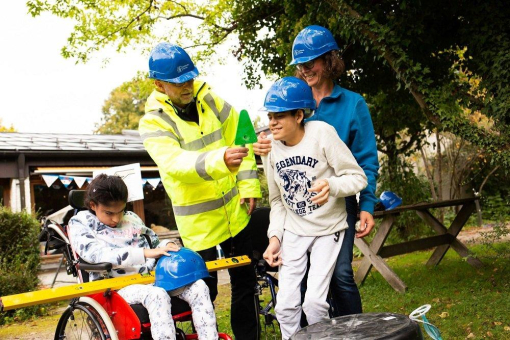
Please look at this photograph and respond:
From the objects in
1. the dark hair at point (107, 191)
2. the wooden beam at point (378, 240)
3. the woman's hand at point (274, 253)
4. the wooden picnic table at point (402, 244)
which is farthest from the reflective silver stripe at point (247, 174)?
the wooden beam at point (378, 240)

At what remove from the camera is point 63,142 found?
17.5 m

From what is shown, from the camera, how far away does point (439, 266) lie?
820cm

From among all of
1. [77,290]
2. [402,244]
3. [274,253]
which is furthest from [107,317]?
[402,244]

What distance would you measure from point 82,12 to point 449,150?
961cm

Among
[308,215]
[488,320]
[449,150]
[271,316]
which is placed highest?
[449,150]

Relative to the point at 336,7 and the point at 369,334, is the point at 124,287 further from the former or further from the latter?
the point at 336,7

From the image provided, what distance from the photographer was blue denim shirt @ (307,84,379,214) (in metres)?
3.25

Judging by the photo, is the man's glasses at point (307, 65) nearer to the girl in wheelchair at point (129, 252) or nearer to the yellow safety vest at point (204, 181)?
the yellow safety vest at point (204, 181)

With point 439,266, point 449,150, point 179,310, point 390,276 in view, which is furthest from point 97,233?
point 449,150

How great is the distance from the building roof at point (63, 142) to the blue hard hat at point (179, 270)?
45.2 feet

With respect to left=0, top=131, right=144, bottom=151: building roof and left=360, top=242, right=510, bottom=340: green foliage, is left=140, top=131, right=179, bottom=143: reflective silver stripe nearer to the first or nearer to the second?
left=360, top=242, right=510, bottom=340: green foliage

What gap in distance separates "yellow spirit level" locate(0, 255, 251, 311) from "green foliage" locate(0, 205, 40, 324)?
237 inches

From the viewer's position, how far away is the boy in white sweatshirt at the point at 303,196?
2.97m

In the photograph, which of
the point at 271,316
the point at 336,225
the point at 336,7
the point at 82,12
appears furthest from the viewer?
the point at 82,12
